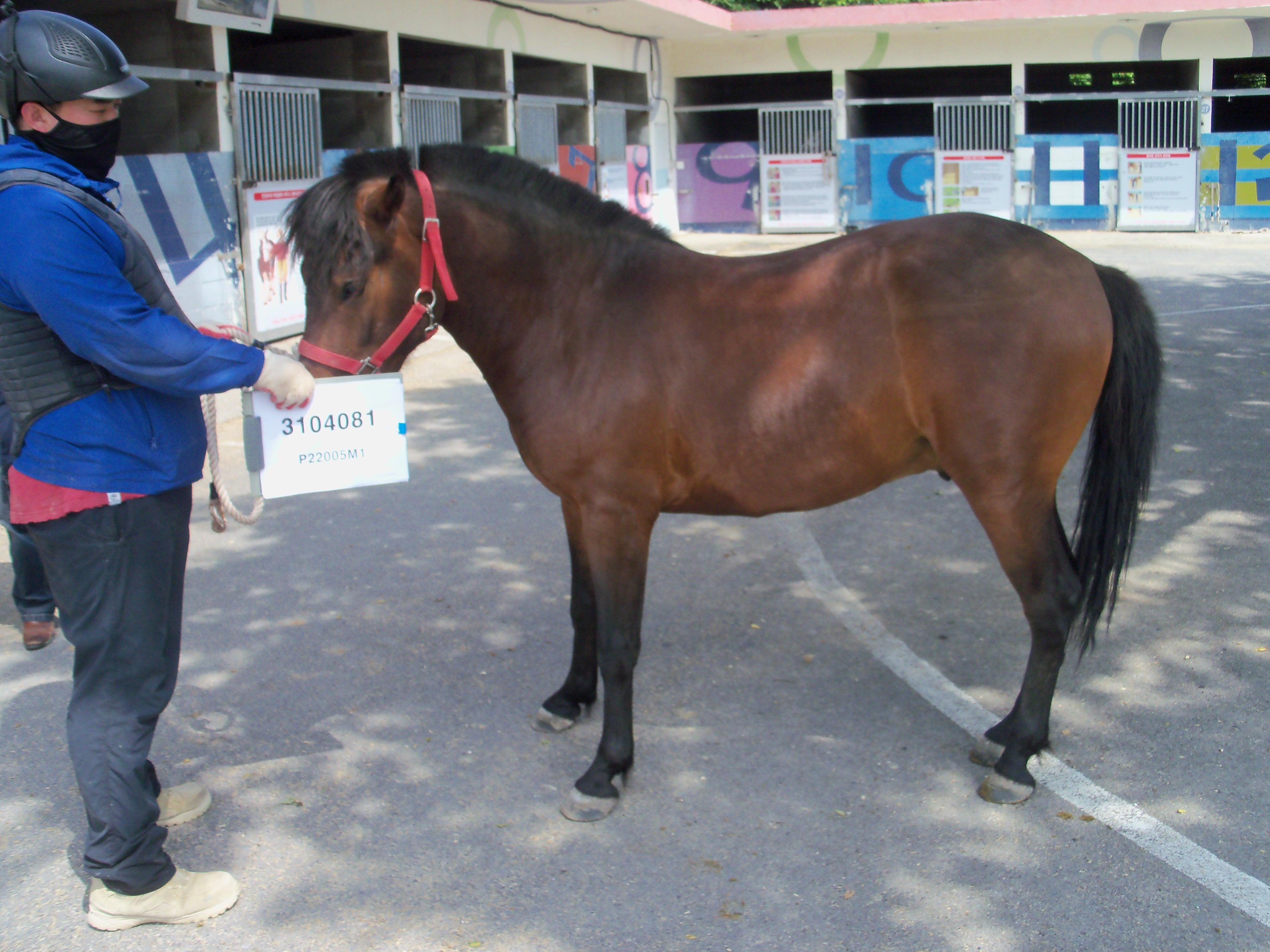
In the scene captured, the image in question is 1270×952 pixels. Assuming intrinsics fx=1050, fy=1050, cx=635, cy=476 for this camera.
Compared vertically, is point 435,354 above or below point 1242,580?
above

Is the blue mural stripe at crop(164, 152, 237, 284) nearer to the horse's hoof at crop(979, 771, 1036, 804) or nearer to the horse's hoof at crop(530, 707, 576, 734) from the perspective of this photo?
the horse's hoof at crop(530, 707, 576, 734)

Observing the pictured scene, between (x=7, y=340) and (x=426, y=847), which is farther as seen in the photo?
(x=426, y=847)

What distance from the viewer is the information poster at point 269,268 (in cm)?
959

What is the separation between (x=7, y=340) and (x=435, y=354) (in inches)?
334

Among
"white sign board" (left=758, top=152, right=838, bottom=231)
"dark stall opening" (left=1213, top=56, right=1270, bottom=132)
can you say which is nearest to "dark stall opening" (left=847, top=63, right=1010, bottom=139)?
"white sign board" (left=758, top=152, right=838, bottom=231)

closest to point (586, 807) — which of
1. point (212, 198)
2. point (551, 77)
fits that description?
point (212, 198)

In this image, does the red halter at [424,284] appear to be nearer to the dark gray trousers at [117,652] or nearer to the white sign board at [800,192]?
the dark gray trousers at [117,652]

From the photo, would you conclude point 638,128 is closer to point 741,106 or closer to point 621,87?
point 621,87

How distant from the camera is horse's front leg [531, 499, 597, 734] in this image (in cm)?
354

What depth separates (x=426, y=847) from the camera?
9.49ft

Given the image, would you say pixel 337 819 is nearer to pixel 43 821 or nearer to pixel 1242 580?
pixel 43 821

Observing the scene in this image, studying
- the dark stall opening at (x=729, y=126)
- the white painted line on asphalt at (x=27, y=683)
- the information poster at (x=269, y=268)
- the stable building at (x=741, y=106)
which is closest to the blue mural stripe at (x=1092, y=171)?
the stable building at (x=741, y=106)

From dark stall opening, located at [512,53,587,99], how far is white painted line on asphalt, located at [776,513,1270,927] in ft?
46.5

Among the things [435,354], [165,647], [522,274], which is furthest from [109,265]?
[435,354]
